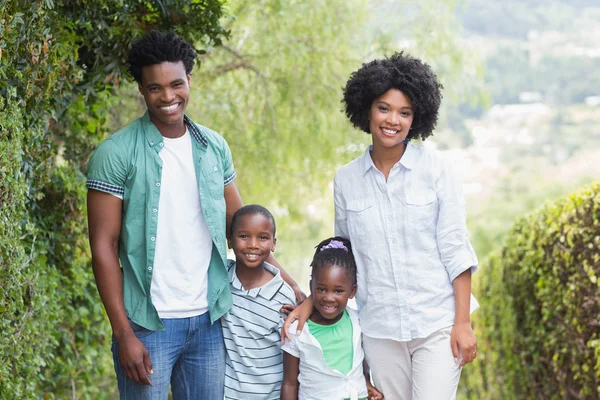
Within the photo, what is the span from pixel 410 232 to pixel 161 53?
1.20 m

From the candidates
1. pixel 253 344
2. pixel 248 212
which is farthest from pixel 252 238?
pixel 253 344

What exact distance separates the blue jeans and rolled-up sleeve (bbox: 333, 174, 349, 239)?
0.67 metres

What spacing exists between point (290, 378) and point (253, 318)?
0.94 feet

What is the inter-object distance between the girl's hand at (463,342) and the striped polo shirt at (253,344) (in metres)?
0.71

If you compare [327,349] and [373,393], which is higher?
[327,349]

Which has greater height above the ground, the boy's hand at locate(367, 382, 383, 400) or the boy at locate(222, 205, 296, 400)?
the boy at locate(222, 205, 296, 400)

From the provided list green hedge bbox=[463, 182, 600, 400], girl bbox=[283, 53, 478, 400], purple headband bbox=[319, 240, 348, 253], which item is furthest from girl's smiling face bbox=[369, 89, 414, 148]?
green hedge bbox=[463, 182, 600, 400]

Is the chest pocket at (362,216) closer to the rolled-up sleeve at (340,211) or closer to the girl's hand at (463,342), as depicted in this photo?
the rolled-up sleeve at (340,211)

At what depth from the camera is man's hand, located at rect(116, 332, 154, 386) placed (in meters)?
2.91

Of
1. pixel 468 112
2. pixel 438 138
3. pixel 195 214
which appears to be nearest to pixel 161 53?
pixel 195 214

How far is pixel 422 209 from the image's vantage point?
10.5 ft

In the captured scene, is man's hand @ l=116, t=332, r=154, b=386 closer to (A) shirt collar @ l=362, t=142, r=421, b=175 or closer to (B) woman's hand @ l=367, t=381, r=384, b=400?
(B) woman's hand @ l=367, t=381, r=384, b=400

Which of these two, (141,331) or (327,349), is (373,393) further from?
(141,331)

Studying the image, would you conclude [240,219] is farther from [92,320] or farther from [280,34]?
[280,34]
